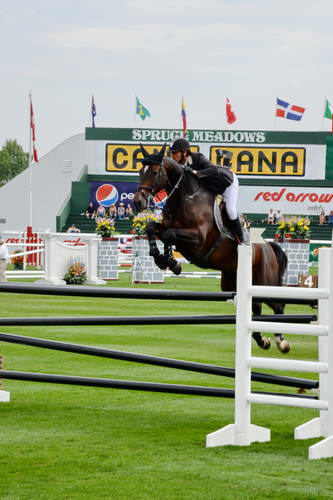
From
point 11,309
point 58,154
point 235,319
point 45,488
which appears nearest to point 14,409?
point 235,319

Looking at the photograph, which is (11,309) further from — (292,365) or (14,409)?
(292,365)

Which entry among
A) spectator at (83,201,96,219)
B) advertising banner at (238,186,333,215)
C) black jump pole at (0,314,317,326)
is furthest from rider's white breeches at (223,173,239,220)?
advertising banner at (238,186,333,215)

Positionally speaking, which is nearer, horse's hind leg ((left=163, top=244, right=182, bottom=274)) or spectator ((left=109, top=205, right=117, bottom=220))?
horse's hind leg ((left=163, top=244, right=182, bottom=274))

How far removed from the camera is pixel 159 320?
269 inches

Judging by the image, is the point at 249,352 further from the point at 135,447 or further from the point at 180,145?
the point at 180,145

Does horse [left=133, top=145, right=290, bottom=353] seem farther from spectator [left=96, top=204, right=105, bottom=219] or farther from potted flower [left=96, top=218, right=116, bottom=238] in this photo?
spectator [left=96, top=204, right=105, bottom=219]

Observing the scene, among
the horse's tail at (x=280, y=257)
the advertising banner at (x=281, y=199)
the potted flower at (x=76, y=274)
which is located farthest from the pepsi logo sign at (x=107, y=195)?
the horse's tail at (x=280, y=257)

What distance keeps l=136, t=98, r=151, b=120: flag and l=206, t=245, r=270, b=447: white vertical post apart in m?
56.6

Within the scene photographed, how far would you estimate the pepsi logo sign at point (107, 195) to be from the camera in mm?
57844

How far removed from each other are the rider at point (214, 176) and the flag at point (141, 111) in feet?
167

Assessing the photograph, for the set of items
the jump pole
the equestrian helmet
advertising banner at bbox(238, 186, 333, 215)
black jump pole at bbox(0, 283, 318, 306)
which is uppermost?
advertising banner at bbox(238, 186, 333, 215)

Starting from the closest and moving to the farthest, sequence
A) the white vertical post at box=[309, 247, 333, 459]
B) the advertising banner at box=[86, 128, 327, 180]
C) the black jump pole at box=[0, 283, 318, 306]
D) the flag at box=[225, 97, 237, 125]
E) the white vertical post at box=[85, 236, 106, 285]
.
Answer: the white vertical post at box=[309, 247, 333, 459], the black jump pole at box=[0, 283, 318, 306], the white vertical post at box=[85, 236, 106, 285], the advertising banner at box=[86, 128, 327, 180], the flag at box=[225, 97, 237, 125]

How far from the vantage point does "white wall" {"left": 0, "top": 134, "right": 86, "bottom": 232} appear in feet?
205

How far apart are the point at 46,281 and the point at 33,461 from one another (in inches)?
963
